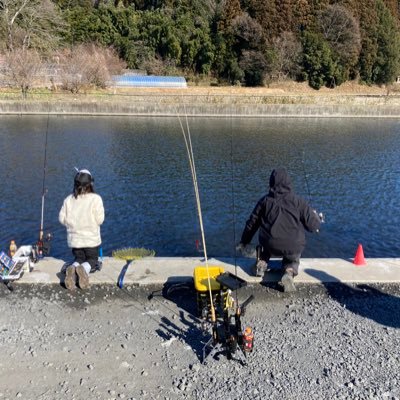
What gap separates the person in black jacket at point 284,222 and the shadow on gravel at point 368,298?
0.65 meters

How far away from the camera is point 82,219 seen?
232 inches

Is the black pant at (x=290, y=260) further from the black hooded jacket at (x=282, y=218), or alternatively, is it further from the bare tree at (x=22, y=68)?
the bare tree at (x=22, y=68)

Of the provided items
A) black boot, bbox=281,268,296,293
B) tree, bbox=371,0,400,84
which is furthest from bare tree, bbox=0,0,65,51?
black boot, bbox=281,268,296,293

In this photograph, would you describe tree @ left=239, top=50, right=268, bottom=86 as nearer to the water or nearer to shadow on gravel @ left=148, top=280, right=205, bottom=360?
the water

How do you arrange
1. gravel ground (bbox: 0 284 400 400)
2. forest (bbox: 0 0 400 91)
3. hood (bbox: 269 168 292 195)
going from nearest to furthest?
gravel ground (bbox: 0 284 400 400)
hood (bbox: 269 168 292 195)
forest (bbox: 0 0 400 91)

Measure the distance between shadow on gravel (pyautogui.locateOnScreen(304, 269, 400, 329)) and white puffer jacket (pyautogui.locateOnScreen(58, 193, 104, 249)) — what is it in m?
3.31

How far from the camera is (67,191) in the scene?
1545 centimetres

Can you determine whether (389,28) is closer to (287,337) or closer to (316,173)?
(316,173)

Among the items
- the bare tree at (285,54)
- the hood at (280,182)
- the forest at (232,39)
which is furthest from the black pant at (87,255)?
the bare tree at (285,54)

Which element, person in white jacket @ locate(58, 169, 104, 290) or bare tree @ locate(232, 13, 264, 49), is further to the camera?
bare tree @ locate(232, 13, 264, 49)

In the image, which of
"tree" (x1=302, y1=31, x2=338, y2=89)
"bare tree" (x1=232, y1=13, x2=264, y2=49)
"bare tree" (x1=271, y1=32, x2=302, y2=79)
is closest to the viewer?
"bare tree" (x1=232, y1=13, x2=264, y2=49)

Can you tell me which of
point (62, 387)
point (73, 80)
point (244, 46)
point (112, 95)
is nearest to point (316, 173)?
point (62, 387)

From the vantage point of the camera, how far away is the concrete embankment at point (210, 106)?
35.4 m

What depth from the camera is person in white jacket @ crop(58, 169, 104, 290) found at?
579 centimetres
